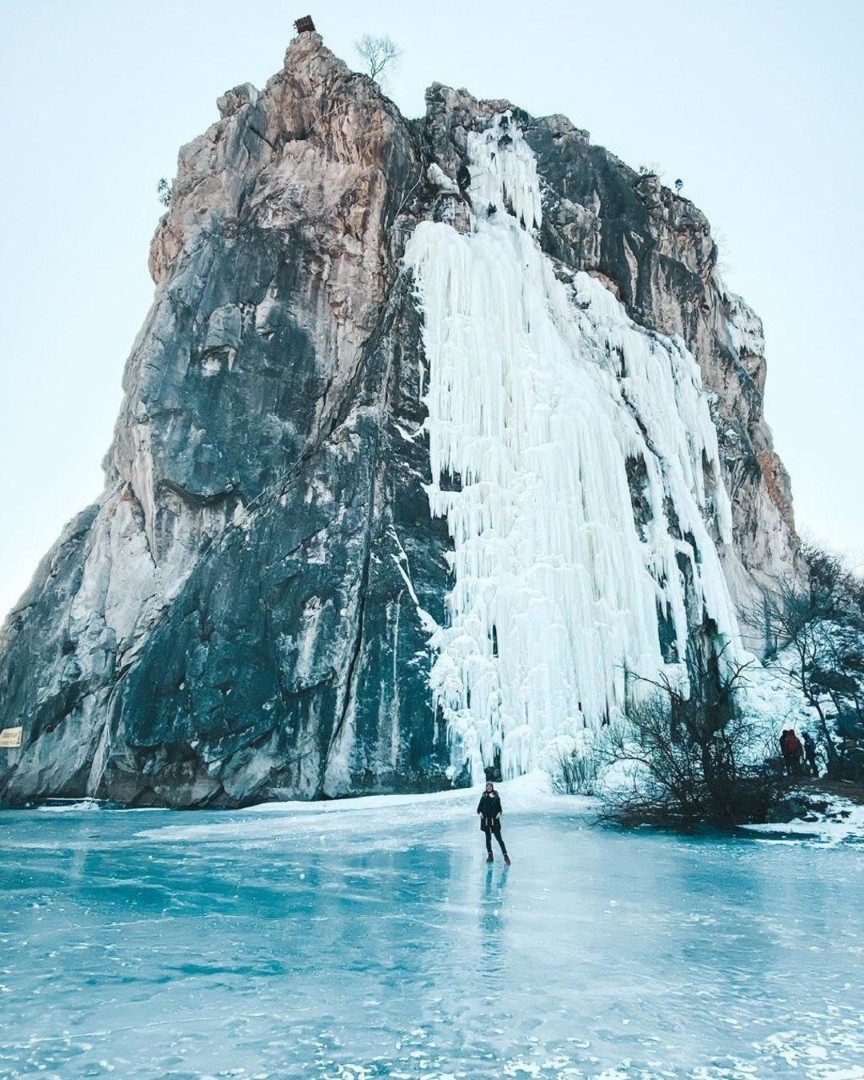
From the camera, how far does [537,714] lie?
18.4 m

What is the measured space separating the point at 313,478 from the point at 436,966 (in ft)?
56.4

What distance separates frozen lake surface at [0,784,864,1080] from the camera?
357 centimetres

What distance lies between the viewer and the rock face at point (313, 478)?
19.0m

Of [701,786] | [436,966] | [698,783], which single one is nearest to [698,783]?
[698,783]

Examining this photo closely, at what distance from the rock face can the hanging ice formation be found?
0.59 ft

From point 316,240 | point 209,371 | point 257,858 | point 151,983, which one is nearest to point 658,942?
point 151,983

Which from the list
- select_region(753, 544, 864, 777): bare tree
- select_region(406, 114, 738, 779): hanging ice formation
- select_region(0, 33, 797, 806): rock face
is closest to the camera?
select_region(406, 114, 738, 779): hanging ice formation

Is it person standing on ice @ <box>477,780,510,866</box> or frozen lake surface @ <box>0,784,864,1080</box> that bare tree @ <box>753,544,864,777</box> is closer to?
frozen lake surface @ <box>0,784,864,1080</box>

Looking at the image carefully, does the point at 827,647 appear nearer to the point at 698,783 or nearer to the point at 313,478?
the point at 698,783

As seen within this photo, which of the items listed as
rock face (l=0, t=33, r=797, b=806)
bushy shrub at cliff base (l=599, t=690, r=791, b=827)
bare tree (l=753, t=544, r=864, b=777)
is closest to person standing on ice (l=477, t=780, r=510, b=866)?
bushy shrub at cliff base (l=599, t=690, r=791, b=827)

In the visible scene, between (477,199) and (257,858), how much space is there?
23.4 metres

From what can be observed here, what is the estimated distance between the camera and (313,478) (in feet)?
70.2

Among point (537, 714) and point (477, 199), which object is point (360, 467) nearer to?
point (537, 714)

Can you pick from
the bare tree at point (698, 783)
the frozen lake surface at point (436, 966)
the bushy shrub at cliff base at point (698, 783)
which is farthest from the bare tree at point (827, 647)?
the frozen lake surface at point (436, 966)
